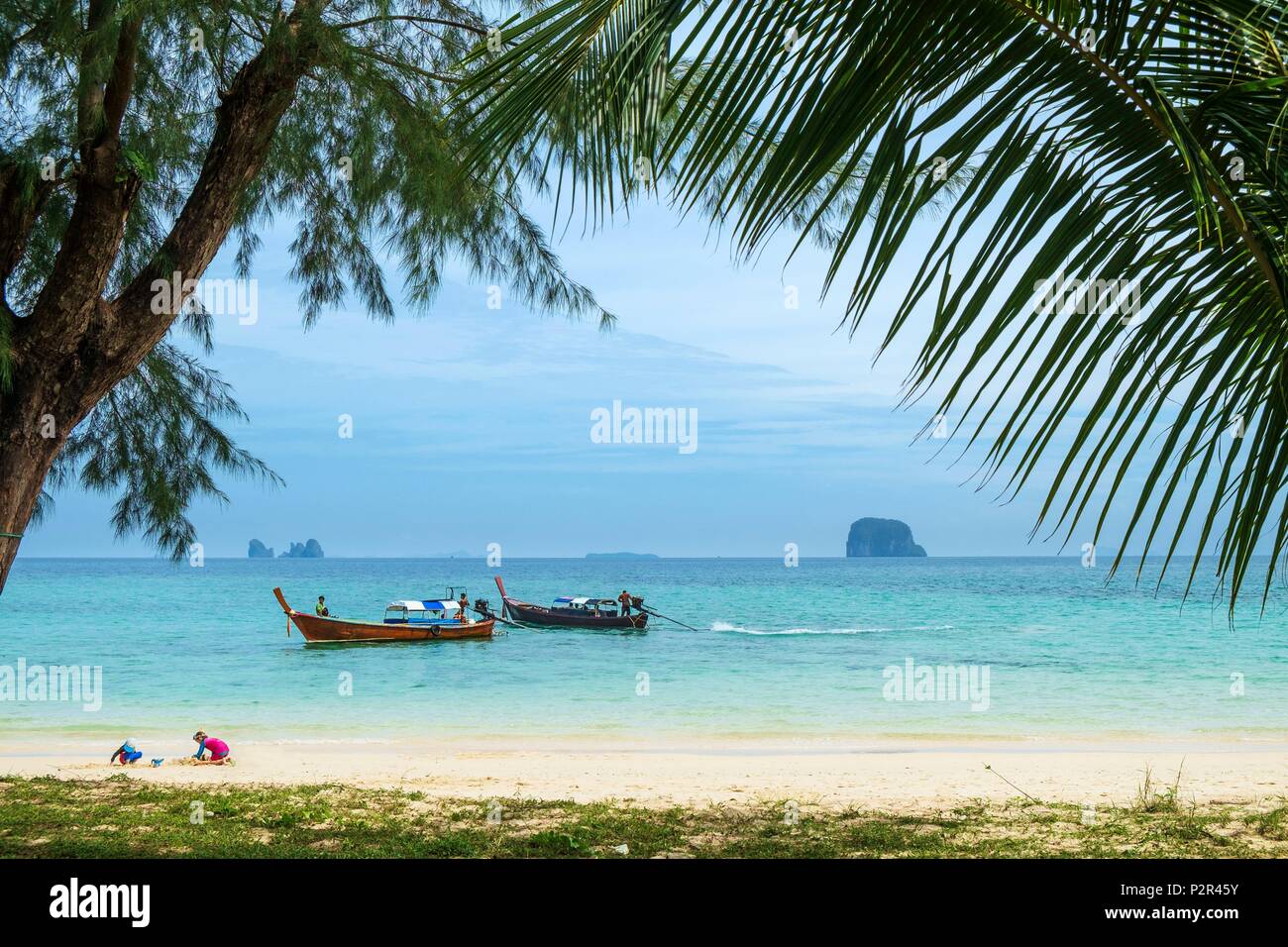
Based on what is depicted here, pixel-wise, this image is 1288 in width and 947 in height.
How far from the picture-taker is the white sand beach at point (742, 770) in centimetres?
742

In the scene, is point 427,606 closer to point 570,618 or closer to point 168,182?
point 570,618

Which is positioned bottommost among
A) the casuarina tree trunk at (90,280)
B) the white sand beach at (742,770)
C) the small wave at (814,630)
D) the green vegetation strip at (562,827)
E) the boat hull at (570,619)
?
the small wave at (814,630)

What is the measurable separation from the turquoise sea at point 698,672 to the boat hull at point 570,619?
0.36 meters

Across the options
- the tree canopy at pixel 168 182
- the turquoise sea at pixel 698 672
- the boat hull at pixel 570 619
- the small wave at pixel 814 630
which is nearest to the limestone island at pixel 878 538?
the turquoise sea at pixel 698 672

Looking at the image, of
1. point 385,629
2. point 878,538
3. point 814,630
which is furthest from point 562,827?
point 878,538

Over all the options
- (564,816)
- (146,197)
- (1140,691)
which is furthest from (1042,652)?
(146,197)

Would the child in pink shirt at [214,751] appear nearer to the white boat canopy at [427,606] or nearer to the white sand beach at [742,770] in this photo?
the white sand beach at [742,770]

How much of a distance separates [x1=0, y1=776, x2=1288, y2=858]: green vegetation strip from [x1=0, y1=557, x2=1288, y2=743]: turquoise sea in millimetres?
7409

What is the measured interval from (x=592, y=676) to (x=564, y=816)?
637 inches

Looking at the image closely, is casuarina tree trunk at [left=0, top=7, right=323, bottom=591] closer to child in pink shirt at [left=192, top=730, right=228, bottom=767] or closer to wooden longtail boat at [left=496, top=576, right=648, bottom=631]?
child in pink shirt at [left=192, top=730, right=228, bottom=767]

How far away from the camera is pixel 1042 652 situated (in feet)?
89.9

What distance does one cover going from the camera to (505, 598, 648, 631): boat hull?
28.7m

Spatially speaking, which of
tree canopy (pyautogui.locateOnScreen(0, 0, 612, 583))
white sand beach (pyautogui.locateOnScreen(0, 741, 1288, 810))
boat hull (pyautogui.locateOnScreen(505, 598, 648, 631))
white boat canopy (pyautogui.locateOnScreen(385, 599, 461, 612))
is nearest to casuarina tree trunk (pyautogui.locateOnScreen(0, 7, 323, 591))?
tree canopy (pyautogui.locateOnScreen(0, 0, 612, 583))

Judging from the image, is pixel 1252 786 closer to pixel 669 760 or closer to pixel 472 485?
pixel 669 760
